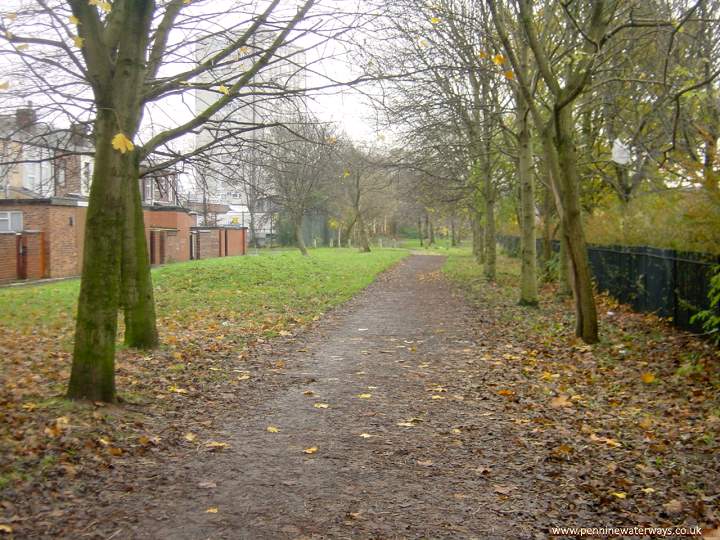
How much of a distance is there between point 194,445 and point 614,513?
348 centimetres

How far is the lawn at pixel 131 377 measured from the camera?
16.9 ft

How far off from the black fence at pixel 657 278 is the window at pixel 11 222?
984 inches

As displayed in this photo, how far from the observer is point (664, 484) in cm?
464

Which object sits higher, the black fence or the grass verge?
the black fence

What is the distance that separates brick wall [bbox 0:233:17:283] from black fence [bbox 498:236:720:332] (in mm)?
23027

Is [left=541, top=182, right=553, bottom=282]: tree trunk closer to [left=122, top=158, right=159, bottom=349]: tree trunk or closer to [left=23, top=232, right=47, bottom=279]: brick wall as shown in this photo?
[left=122, top=158, right=159, bottom=349]: tree trunk

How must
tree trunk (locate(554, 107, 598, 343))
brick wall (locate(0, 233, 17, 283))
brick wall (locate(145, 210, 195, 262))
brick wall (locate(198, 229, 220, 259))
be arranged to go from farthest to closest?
brick wall (locate(198, 229, 220, 259))
brick wall (locate(145, 210, 195, 262))
brick wall (locate(0, 233, 17, 283))
tree trunk (locate(554, 107, 598, 343))

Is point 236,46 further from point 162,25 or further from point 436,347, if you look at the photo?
point 436,347

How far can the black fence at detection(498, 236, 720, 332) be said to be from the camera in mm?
10352

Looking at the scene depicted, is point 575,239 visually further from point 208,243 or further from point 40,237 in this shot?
point 208,243

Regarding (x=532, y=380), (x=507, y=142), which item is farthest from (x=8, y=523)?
(x=507, y=142)

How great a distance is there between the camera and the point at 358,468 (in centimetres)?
504

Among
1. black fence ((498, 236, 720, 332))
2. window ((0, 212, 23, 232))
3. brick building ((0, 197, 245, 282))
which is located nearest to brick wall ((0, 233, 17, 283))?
brick building ((0, 197, 245, 282))

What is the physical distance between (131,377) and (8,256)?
22.4m
